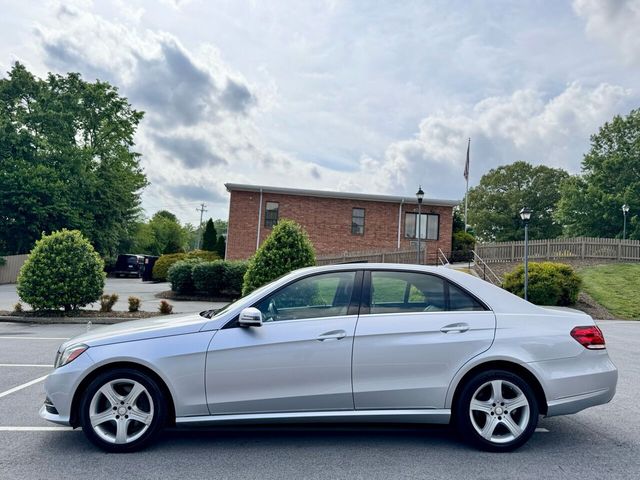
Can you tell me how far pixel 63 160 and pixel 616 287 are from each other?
3547cm

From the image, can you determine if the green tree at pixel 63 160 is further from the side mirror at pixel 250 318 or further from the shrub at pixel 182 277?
the side mirror at pixel 250 318

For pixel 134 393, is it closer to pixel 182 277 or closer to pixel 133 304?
pixel 133 304

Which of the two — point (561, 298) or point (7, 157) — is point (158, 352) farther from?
point (7, 157)

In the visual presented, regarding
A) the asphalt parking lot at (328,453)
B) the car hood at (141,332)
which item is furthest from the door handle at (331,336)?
the car hood at (141,332)

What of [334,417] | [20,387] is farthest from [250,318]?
[20,387]

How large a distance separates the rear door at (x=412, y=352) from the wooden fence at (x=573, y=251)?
23841 millimetres

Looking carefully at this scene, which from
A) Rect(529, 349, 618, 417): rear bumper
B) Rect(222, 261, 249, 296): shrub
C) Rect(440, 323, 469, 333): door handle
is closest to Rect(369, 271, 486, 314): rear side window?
Rect(440, 323, 469, 333): door handle

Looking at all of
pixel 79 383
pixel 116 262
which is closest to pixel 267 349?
pixel 79 383

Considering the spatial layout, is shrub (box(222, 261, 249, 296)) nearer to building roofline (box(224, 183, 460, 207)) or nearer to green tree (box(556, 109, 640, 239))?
building roofline (box(224, 183, 460, 207))

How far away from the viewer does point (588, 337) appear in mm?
4102

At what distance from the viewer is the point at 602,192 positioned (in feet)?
142

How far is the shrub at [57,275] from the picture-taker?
13242 millimetres

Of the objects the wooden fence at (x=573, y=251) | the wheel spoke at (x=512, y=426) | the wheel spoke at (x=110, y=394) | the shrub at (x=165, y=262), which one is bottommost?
the wheel spoke at (x=512, y=426)

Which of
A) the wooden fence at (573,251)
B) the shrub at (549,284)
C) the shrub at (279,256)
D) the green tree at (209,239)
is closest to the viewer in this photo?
the shrub at (279,256)
